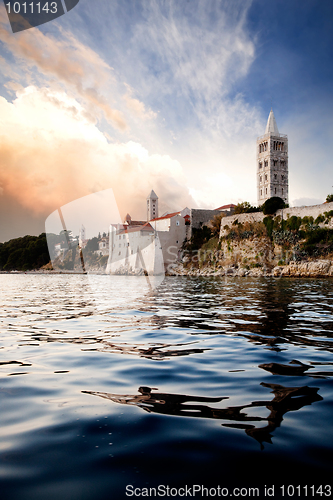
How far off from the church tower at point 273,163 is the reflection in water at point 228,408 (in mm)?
63514

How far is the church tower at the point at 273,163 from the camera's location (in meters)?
62.7

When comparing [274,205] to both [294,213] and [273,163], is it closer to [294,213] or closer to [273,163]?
[294,213]

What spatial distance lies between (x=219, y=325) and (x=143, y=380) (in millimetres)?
3505

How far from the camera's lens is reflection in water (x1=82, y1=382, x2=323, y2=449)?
218cm

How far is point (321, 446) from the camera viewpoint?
189cm

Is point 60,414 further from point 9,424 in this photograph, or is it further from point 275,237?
point 275,237

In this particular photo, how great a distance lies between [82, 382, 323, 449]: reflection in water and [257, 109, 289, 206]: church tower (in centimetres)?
6351

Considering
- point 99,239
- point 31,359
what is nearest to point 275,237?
point 31,359

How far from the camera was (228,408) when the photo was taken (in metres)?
2.42

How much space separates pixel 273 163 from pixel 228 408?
6632cm

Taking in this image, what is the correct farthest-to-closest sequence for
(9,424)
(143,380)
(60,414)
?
1. (143,380)
2. (60,414)
3. (9,424)

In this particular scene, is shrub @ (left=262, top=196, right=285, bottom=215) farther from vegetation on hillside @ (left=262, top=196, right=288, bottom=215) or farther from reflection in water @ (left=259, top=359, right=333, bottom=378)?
reflection in water @ (left=259, top=359, right=333, bottom=378)

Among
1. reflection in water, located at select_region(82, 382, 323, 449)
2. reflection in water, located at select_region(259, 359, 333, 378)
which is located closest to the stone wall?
reflection in water, located at select_region(259, 359, 333, 378)

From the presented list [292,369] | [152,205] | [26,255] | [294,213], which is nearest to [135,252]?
[152,205]
